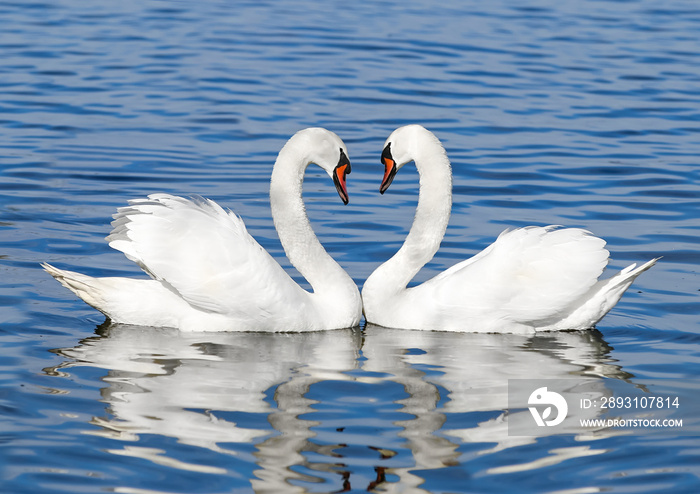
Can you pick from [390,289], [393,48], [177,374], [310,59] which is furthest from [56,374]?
[393,48]

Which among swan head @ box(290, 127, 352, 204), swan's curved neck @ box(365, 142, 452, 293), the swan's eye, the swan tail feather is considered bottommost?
the swan tail feather

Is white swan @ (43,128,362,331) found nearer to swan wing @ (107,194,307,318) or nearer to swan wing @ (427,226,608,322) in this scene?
swan wing @ (107,194,307,318)

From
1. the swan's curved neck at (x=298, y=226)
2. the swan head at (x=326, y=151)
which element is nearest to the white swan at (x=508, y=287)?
the swan's curved neck at (x=298, y=226)

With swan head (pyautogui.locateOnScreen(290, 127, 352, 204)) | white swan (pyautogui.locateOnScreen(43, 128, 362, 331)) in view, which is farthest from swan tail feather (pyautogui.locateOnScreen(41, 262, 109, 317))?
swan head (pyautogui.locateOnScreen(290, 127, 352, 204))

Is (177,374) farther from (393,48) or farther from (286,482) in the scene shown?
(393,48)

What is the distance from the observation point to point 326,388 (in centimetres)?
693

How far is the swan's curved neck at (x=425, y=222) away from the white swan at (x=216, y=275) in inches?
11.6

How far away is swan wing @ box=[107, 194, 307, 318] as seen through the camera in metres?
7.85

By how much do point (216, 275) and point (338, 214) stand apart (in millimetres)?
3753

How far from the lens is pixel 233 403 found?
21.5ft

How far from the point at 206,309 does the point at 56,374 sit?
136cm

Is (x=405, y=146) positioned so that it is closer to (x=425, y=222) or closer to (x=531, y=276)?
(x=425, y=222)

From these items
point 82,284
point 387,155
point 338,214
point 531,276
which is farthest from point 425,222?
point 338,214

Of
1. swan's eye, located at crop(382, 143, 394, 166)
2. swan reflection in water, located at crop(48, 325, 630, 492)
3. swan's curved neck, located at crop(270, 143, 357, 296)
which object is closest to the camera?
swan reflection in water, located at crop(48, 325, 630, 492)
